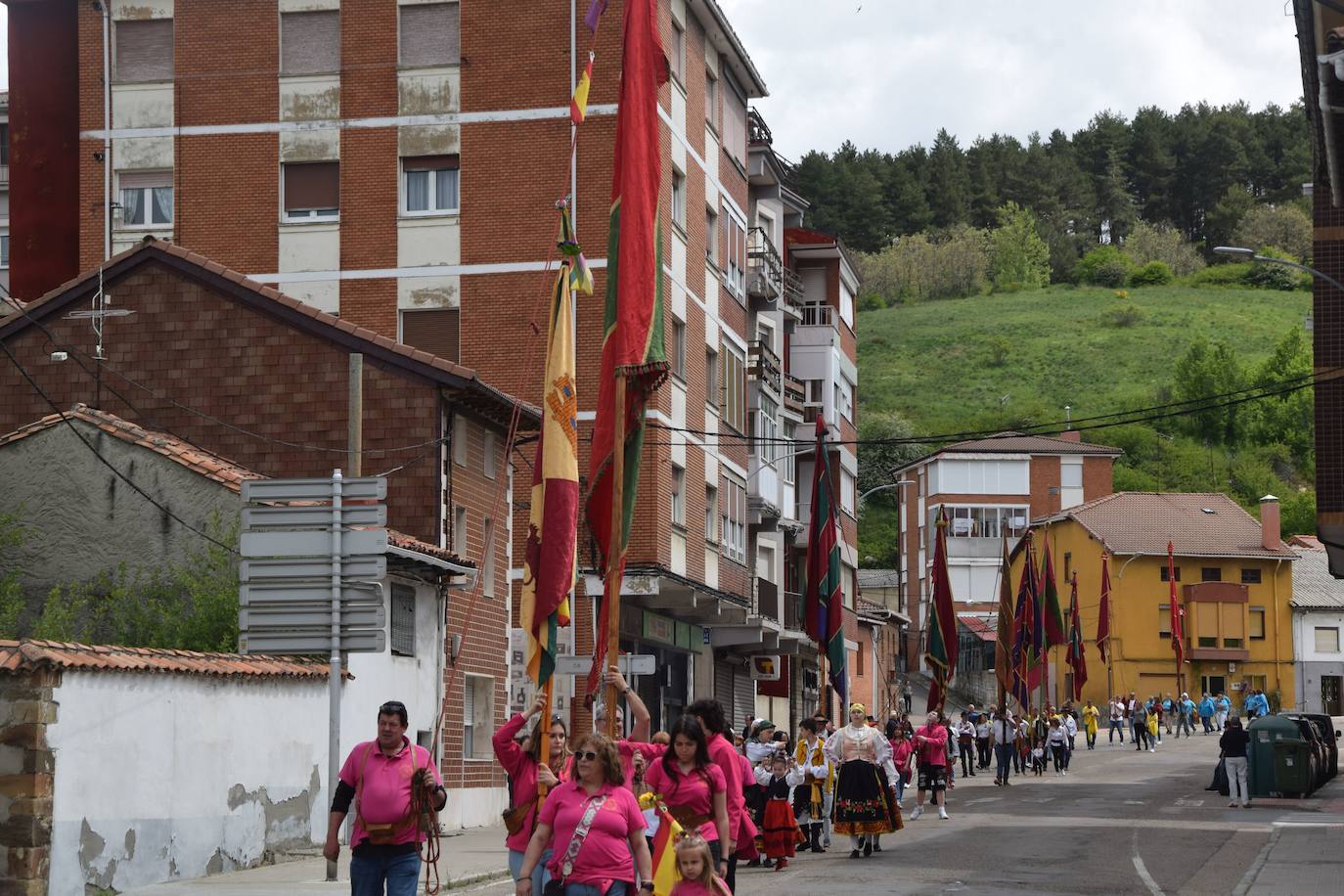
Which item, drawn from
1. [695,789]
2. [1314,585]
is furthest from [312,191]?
[1314,585]

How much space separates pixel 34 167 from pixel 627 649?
644 inches

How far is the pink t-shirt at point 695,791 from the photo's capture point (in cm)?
1266

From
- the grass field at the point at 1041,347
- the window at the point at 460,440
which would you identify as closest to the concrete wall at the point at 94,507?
the window at the point at 460,440

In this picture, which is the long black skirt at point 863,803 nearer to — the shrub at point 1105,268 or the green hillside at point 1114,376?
the green hillside at point 1114,376

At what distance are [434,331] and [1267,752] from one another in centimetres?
1774

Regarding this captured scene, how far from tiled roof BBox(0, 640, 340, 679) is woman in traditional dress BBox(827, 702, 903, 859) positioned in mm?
6509

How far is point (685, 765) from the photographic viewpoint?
12.7 meters

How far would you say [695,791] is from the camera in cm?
1266

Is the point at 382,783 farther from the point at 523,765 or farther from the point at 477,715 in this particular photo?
the point at 477,715

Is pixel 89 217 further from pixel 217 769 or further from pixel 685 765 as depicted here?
pixel 685 765

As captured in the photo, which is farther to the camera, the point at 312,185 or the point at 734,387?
the point at 734,387

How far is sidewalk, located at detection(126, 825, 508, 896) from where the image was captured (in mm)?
18781

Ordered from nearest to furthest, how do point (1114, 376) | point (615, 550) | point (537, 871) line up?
point (537, 871)
point (615, 550)
point (1114, 376)

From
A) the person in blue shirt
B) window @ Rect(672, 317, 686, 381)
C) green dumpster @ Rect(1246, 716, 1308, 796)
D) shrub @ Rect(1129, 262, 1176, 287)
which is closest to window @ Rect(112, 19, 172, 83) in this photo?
A: window @ Rect(672, 317, 686, 381)
